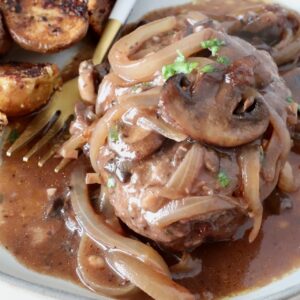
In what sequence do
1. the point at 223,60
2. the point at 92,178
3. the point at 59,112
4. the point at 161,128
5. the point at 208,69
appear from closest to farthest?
the point at 161,128
the point at 208,69
the point at 223,60
the point at 92,178
the point at 59,112

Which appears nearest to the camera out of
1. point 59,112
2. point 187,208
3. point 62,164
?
point 187,208

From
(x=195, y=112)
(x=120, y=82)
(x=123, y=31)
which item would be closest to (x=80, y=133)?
(x=120, y=82)

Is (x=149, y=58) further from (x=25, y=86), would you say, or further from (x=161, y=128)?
(x=25, y=86)

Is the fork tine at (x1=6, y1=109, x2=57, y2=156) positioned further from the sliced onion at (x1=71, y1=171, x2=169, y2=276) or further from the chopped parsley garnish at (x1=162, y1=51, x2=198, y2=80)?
the chopped parsley garnish at (x1=162, y1=51, x2=198, y2=80)

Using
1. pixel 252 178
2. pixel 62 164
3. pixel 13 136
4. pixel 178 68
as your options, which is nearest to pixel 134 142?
pixel 178 68

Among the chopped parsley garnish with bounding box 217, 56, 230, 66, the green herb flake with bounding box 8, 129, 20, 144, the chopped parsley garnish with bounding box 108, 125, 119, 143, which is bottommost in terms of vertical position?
the green herb flake with bounding box 8, 129, 20, 144

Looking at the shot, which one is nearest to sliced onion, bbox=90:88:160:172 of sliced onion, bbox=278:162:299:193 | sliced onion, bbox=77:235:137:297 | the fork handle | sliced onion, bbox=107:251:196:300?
sliced onion, bbox=77:235:137:297
